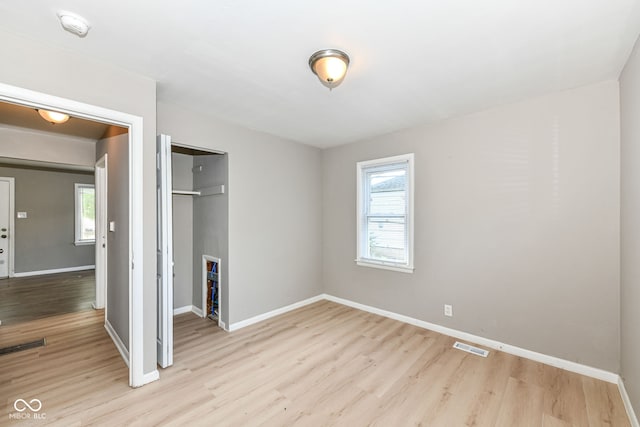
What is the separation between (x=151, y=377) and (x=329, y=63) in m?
2.88

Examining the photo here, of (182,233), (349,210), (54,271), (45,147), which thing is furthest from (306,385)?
(54,271)

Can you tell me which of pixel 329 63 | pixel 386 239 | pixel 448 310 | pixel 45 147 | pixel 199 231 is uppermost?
pixel 329 63

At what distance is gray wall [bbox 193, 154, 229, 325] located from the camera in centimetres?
351

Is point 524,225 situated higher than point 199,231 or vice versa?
point 524,225

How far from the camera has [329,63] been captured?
194 centimetres

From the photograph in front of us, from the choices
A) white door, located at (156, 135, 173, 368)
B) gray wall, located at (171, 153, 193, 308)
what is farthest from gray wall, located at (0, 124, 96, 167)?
white door, located at (156, 135, 173, 368)

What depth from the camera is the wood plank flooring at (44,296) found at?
396 cm

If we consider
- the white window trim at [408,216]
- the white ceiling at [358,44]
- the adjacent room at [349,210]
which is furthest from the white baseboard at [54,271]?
the white window trim at [408,216]

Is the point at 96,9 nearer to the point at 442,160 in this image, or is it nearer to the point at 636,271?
the point at 442,160

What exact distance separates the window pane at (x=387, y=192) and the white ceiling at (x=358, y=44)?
116 centimetres

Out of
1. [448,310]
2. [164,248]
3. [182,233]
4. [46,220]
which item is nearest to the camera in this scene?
[164,248]

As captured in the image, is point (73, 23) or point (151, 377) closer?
point (73, 23)

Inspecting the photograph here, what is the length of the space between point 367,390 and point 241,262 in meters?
2.08

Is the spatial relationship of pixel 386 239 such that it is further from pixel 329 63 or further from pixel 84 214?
pixel 84 214
